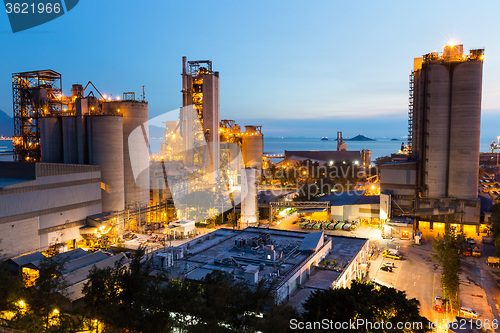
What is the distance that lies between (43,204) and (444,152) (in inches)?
1410

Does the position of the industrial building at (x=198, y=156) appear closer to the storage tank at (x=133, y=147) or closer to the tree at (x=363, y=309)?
the storage tank at (x=133, y=147)

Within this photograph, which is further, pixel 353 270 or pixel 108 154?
pixel 108 154

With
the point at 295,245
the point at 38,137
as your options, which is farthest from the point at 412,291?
the point at 38,137

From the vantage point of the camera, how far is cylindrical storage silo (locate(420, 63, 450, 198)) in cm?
3416

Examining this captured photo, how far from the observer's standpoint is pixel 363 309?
12781 mm

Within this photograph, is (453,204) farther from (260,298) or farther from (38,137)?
(38,137)

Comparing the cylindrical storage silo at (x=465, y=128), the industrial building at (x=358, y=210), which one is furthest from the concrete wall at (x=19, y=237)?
the cylindrical storage silo at (x=465, y=128)

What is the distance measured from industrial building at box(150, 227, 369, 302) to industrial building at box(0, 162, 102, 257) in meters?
12.5

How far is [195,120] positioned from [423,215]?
30047 mm

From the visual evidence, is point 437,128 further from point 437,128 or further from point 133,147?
point 133,147

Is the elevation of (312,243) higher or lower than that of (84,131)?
lower

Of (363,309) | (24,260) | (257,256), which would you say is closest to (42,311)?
(24,260)

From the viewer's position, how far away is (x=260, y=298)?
40.7 ft

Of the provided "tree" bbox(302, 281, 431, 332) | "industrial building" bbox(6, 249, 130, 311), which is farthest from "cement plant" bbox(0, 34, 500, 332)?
"tree" bbox(302, 281, 431, 332)
